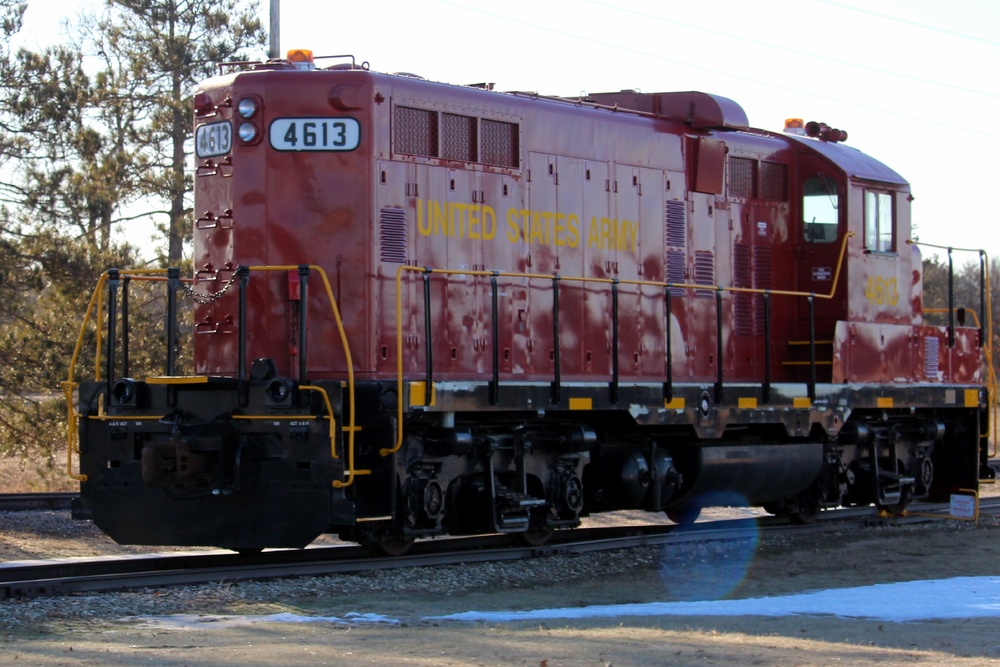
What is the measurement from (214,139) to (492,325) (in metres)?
2.77

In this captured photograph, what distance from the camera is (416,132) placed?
10.9 meters

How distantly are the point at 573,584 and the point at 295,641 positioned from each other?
10.4 ft

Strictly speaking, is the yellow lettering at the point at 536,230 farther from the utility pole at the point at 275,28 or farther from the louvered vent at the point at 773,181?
the utility pole at the point at 275,28

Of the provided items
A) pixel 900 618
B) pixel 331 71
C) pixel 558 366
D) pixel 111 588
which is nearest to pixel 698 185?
pixel 558 366

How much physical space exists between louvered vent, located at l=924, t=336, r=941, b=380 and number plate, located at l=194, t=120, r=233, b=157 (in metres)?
8.55

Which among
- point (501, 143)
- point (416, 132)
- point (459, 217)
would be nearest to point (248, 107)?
point (416, 132)

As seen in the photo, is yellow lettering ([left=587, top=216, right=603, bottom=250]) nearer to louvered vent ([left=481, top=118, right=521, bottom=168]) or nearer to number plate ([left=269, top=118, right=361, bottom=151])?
louvered vent ([left=481, top=118, right=521, bottom=168])

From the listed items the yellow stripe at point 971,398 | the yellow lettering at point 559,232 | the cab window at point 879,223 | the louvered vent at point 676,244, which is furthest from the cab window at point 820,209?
the yellow lettering at point 559,232

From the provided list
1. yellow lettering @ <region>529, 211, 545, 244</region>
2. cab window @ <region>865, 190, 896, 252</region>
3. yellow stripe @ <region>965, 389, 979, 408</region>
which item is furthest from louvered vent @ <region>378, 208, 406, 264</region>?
yellow stripe @ <region>965, 389, 979, 408</region>

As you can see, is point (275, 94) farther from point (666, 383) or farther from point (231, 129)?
point (666, 383)

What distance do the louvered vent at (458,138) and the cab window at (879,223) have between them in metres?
5.24

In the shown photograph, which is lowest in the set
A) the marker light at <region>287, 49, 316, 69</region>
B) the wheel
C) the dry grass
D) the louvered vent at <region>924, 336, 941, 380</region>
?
the dry grass

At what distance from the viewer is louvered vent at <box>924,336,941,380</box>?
1523 cm

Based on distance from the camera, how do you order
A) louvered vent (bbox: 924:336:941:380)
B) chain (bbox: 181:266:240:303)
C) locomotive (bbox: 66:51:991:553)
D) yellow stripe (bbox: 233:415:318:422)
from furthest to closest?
louvered vent (bbox: 924:336:941:380), chain (bbox: 181:266:240:303), locomotive (bbox: 66:51:991:553), yellow stripe (bbox: 233:415:318:422)
